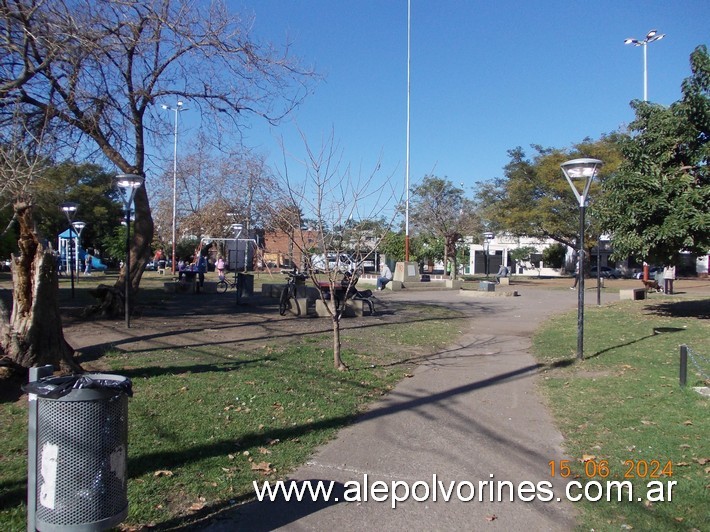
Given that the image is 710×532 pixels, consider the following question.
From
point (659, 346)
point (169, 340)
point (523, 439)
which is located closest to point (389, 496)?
point (523, 439)

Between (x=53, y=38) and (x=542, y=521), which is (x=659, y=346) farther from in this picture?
(x=53, y=38)

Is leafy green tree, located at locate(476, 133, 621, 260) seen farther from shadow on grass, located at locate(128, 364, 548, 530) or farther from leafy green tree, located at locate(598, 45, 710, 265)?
shadow on grass, located at locate(128, 364, 548, 530)

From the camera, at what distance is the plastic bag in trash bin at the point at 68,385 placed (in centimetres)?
326

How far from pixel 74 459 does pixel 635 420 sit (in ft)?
17.9

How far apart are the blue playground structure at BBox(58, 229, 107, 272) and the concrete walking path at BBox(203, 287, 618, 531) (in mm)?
26339

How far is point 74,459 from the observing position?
3.26m

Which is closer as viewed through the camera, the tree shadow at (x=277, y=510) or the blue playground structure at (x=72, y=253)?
the tree shadow at (x=277, y=510)

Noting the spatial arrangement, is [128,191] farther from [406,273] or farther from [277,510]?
[406,273]

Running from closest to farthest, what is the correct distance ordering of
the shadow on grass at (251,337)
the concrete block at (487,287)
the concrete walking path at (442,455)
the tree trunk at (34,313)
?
the concrete walking path at (442,455) < the tree trunk at (34,313) < the shadow on grass at (251,337) < the concrete block at (487,287)

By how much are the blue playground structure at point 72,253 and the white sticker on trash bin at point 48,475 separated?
1128 inches

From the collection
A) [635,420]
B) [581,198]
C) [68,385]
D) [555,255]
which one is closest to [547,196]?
[555,255]

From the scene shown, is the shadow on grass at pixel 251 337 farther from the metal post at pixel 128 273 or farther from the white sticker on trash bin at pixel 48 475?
the white sticker on trash bin at pixel 48 475

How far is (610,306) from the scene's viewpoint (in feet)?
67.7

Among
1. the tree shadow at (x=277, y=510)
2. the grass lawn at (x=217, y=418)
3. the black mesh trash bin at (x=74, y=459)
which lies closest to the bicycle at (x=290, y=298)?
the grass lawn at (x=217, y=418)
